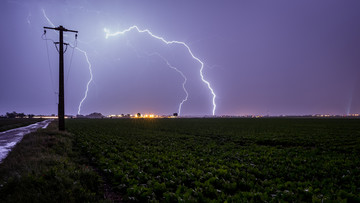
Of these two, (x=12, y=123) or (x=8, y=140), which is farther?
(x=12, y=123)

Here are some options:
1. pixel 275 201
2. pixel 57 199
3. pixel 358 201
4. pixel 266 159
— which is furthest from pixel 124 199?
pixel 266 159

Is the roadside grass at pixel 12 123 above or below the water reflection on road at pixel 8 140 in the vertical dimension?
below

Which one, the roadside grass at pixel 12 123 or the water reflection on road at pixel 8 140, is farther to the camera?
the roadside grass at pixel 12 123

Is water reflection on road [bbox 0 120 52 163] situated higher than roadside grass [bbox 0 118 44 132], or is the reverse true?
water reflection on road [bbox 0 120 52 163]

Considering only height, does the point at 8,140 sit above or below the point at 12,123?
above

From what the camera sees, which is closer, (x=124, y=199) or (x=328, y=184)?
(x=124, y=199)

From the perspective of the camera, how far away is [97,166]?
Answer: 10.8 meters

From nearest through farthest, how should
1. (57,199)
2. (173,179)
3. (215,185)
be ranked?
(57,199)
(215,185)
(173,179)

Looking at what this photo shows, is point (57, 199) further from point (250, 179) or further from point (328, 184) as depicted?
point (328, 184)

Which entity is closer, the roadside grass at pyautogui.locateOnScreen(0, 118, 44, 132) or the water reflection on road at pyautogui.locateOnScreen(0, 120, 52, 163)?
the water reflection on road at pyautogui.locateOnScreen(0, 120, 52, 163)

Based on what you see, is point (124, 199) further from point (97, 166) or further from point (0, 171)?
point (0, 171)

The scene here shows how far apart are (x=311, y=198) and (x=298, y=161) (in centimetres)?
584

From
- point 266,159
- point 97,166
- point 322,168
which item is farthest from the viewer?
point 266,159

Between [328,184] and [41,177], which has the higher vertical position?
[41,177]
